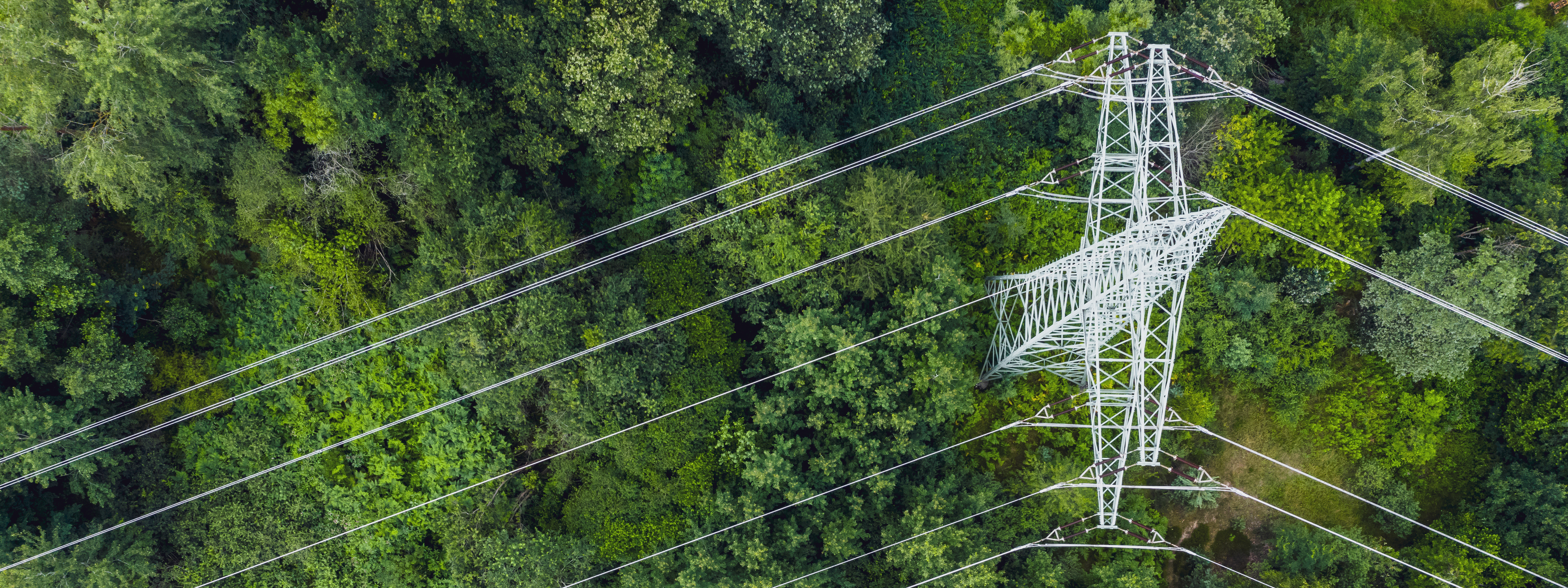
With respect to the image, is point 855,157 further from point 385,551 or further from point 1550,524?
point 1550,524

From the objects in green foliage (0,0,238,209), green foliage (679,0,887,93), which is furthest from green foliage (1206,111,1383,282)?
green foliage (0,0,238,209)

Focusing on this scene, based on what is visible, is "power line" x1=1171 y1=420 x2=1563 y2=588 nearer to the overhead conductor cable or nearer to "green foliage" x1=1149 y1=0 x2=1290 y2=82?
the overhead conductor cable

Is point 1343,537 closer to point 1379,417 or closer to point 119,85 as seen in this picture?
point 1379,417

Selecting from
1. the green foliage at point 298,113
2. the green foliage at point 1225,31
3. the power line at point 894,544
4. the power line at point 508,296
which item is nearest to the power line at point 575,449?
the power line at point 508,296

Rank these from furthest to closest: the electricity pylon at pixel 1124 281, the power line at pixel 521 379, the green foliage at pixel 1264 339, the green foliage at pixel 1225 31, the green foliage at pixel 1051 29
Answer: the green foliage at pixel 1264 339
the green foliage at pixel 1051 29
the green foliage at pixel 1225 31
the power line at pixel 521 379
the electricity pylon at pixel 1124 281

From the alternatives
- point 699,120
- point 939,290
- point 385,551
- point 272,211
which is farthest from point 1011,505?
point 272,211

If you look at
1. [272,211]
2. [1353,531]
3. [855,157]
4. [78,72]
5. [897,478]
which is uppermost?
[78,72]

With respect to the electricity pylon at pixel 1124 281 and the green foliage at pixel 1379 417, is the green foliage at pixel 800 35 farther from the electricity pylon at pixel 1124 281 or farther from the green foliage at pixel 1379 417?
the green foliage at pixel 1379 417
